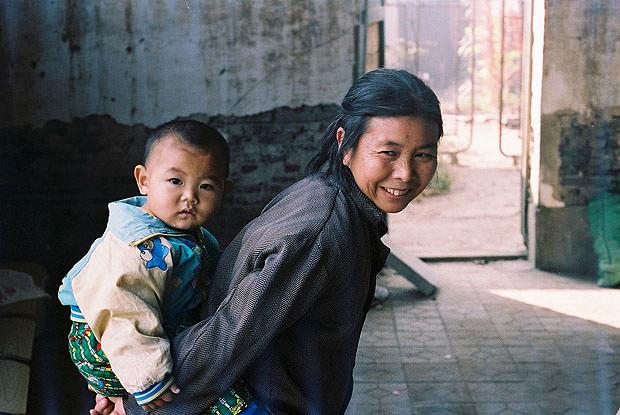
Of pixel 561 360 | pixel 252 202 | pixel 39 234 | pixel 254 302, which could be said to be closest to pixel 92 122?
pixel 39 234

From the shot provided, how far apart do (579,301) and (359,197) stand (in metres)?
4.80

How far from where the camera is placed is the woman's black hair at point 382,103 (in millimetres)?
1882

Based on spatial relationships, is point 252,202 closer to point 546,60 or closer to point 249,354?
point 546,60

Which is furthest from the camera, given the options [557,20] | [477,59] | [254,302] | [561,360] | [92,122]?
[477,59]

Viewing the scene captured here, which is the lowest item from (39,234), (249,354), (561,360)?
(561,360)

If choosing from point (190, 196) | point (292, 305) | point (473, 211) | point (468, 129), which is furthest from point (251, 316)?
point (468, 129)

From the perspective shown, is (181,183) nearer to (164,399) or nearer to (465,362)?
(164,399)

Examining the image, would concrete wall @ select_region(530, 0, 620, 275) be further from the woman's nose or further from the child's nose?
the child's nose

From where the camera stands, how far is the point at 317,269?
70.7 inches

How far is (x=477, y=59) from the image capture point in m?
13.2

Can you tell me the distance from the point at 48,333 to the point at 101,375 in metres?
3.37

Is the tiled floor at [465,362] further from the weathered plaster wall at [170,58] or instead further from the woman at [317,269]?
the woman at [317,269]

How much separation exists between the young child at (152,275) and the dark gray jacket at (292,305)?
0.07 meters

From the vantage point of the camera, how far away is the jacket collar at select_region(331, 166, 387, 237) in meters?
1.95
